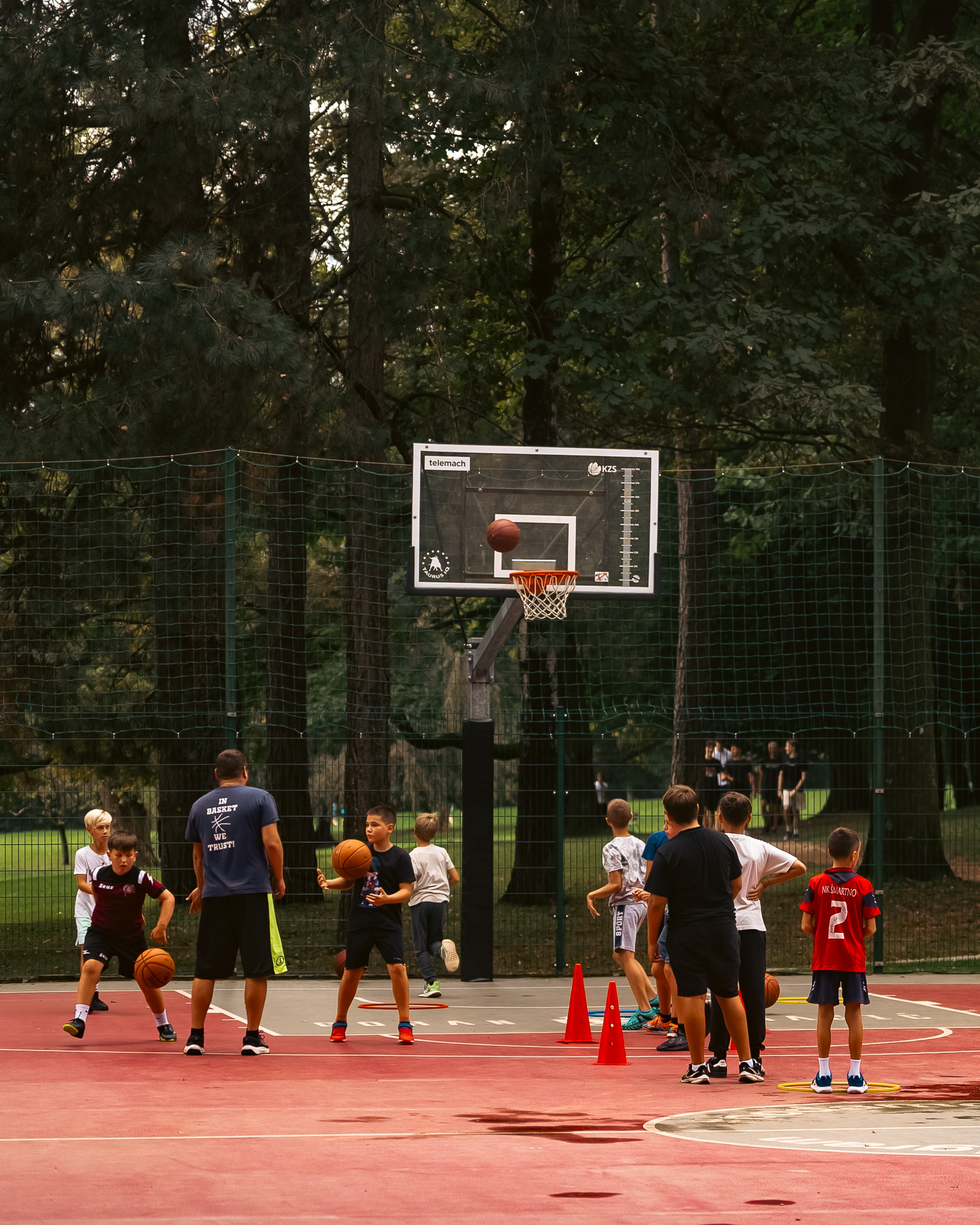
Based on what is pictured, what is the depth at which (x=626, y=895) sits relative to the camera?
13000 mm

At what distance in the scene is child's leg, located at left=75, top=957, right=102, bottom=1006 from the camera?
12375 mm

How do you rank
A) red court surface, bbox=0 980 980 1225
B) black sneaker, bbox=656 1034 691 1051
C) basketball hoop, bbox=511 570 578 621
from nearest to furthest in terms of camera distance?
red court surface, bbox=0 980 980 1225
black sneaker, bbox=656 1034 691 1051
basketball hoop, bbox=511 570 578 621

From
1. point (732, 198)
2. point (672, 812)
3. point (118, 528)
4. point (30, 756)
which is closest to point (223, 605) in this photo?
point (118, 528)

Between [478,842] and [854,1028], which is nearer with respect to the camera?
[854,1028]

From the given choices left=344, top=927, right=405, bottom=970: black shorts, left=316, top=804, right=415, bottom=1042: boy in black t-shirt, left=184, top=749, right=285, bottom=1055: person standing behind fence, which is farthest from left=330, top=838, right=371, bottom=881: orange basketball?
left=184, top=749, right=285, bottom=1055: person standing behind fence

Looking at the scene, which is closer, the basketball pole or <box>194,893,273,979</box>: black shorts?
<box>194,893,273,979</box>: black shorts

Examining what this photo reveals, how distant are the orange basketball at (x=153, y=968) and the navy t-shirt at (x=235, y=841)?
0.52 m

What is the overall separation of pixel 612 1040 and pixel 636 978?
1629mm

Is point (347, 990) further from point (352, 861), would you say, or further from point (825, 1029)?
point (825, 1029)

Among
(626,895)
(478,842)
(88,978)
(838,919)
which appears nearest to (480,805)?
(478,842)

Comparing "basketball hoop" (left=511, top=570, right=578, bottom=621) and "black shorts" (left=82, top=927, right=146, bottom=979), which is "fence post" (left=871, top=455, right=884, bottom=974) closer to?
"basketball hoop" (left=511, top=570, right=578, bottom=621)

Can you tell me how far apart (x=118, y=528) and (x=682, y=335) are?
23.2 ft

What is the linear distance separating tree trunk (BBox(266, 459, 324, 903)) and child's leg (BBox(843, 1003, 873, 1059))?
11.1m

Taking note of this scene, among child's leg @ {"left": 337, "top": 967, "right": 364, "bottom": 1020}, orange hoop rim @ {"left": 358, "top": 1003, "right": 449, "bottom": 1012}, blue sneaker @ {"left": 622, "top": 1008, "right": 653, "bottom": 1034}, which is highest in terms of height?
child's leg @ {"left": 337, "top": 967, "right": 364, "bottom": 1020}
